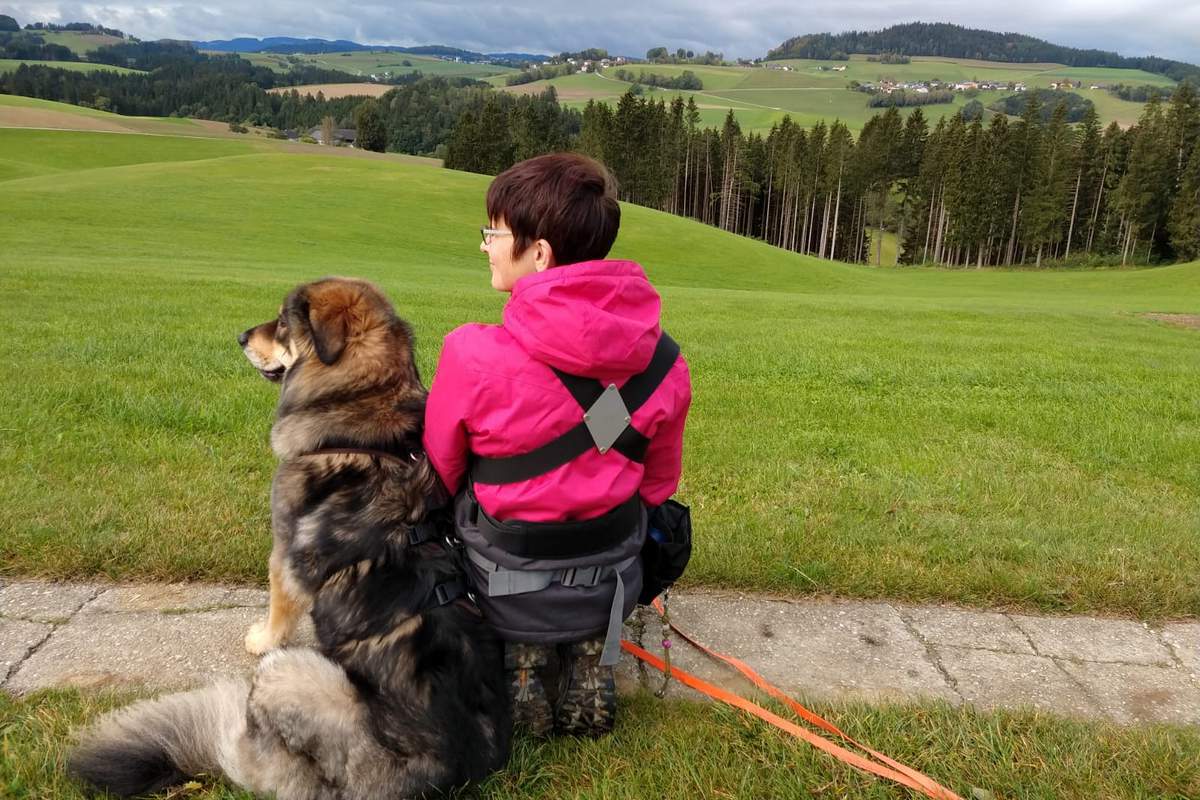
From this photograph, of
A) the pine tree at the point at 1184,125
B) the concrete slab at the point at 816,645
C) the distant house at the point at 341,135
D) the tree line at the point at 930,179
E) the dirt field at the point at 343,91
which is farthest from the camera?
the dirt field at the point at 343,91

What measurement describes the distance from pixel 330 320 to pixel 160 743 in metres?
1.67

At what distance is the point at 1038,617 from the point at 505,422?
348 cm

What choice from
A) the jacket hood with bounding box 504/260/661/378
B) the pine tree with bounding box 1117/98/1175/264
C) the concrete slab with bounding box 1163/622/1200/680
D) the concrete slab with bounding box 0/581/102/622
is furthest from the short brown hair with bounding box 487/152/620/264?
the pine tree with bounding box 1117/98/1175/264

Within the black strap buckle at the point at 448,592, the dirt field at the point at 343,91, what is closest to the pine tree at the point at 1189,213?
the black strap buckle at the point at 448,592

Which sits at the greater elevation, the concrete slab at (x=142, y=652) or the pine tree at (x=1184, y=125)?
the pine tree at (x=1184, y=125)

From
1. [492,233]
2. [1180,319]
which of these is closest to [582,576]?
[492,233]

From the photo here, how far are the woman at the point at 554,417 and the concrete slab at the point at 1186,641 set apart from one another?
3031 millimetres

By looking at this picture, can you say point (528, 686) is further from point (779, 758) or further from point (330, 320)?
point (330, 320)

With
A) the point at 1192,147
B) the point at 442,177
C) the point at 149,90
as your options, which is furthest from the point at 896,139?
the point at 149,90

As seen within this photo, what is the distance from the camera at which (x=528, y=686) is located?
118 inches

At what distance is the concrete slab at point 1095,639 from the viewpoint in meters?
3.87

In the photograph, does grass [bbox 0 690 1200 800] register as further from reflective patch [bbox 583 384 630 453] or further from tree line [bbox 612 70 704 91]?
tree line [bbox 612 70 704 91]

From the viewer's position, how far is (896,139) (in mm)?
70625

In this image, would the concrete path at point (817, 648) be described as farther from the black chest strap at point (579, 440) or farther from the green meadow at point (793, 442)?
the black chest strap at point (579, 440)
